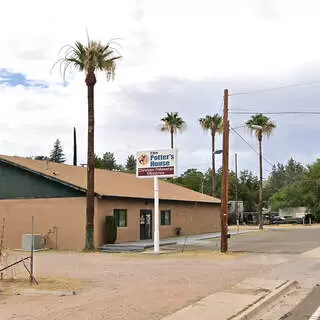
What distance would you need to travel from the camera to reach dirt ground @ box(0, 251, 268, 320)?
991 cm

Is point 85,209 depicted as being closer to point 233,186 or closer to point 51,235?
point 51,235

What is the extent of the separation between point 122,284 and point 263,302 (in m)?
4.22

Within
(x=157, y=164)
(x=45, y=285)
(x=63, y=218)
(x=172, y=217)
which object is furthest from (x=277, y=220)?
(x=45, y=285)

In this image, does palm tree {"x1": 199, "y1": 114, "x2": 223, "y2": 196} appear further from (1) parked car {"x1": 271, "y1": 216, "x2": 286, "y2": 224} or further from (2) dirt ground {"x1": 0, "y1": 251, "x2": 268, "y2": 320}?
(2) dirt ground {"x1": 0, "y1": 251, "x2": 268, "y2": 320}

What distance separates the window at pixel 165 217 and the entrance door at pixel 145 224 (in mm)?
1572

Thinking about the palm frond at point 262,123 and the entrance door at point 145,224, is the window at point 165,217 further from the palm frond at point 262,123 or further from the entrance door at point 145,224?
the palm frond at point 262,123

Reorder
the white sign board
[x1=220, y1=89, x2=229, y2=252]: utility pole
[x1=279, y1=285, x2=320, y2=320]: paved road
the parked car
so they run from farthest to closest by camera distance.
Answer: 1. the parked car
2. the white sign board
3. [x1=220, y1=89, x2=229, y2=252]: utility pole
4. [x1=279, y1=285, x2=320, y2=320]: paved road

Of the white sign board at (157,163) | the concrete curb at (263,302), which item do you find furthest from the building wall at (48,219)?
the concrete curb at (263,302)

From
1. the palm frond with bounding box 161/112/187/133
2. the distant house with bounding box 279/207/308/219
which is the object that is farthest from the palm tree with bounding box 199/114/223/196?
the distant house with bounding box 279/207/308/219

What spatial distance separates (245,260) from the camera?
71.0ft

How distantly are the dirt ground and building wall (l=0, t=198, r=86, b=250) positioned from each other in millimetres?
7007

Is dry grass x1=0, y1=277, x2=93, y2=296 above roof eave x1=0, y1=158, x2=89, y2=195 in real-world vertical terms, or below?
below

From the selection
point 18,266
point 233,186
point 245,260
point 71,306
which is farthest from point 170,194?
point 233,186

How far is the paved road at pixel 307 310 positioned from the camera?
9883 millimetres
